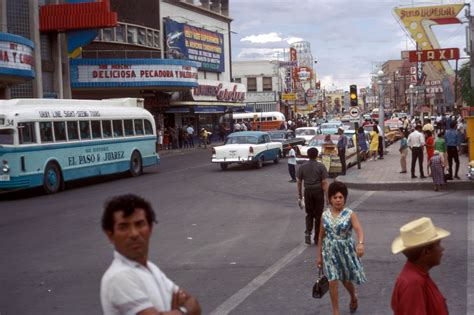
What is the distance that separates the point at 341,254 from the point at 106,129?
19498 mm

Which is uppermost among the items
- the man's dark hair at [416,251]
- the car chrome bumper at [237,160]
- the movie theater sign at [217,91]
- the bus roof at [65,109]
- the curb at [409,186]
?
the movie theater sign at [217,91]

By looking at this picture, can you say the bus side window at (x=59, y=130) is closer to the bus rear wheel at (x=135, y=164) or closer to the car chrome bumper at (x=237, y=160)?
the bus rear wheel at (x=135, y=164)

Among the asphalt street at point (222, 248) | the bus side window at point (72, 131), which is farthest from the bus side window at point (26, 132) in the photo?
the bus side window at point (72, 131)

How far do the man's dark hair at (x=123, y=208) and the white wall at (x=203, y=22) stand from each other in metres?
54.0

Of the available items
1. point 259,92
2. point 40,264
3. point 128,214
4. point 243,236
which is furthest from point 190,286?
point 259,92

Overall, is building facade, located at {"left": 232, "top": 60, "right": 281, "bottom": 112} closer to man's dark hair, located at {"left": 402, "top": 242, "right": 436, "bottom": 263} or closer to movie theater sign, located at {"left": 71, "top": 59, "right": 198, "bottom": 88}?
movie theater sign, located at {"left": 71, "top": 59, "right": 198, "bottom": 88}

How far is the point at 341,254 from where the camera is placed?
784 cm

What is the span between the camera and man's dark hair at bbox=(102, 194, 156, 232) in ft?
11.1

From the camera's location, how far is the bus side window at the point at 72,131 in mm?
23828

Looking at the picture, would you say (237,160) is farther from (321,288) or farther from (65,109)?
(321,288)

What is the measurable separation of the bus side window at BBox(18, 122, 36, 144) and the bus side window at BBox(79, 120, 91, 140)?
2.75 m

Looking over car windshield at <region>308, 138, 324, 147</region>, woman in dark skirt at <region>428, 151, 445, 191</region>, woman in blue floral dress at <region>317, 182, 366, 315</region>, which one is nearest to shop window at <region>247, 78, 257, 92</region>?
car windshield at <region>308, 138, 324, 147</region>

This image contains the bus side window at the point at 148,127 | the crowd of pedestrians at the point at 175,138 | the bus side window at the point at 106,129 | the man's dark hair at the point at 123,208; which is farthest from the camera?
the crowd of pedestrians at the point at 175,138

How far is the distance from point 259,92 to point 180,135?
181ft
